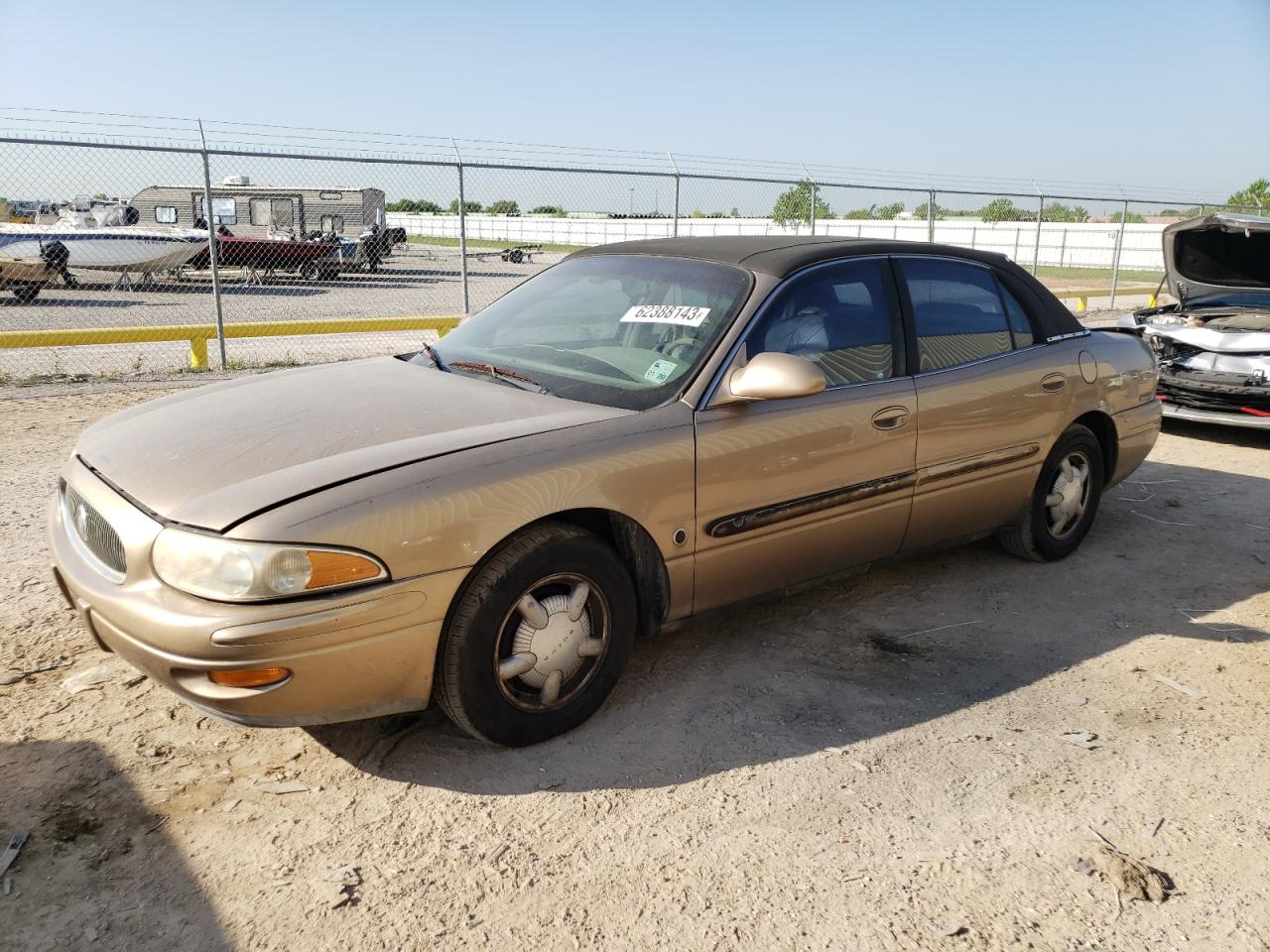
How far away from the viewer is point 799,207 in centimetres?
1614

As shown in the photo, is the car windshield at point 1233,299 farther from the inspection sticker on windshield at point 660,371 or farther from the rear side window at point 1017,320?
the inspection sticker on windshield at point 660,371

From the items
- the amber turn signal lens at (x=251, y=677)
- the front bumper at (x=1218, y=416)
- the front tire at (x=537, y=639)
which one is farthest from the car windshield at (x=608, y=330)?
the front bumper at (x=1218, y=416)

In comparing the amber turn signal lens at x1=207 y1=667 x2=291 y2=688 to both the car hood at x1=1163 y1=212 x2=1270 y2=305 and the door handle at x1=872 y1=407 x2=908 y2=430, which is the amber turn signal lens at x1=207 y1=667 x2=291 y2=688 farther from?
the car hood at x1=1163 y1=212 x2=1270 y2=305

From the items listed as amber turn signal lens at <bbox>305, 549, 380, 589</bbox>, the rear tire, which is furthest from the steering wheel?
the rear tire

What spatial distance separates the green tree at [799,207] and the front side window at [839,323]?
9.54 m

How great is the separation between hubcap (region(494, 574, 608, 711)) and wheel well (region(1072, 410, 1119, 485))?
9.33 feet

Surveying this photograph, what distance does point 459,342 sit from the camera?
404 centimetres

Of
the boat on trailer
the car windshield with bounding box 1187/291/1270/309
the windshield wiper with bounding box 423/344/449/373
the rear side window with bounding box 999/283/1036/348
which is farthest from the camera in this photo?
the boat on trailer

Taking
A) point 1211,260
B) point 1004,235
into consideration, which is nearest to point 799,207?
point 1211,260

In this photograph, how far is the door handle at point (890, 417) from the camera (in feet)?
12.4

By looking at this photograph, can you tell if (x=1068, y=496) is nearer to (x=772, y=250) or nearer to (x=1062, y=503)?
(x=1062, y=503)

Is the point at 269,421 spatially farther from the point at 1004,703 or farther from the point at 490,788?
the point at 1004,703

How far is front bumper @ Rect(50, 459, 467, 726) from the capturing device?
97.9 inches

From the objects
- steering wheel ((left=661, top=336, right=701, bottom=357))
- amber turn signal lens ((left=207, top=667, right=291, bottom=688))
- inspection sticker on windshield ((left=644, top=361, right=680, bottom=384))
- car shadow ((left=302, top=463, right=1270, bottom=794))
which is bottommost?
car shadow ((left=302, top=463, right=1270, bottom=794))
